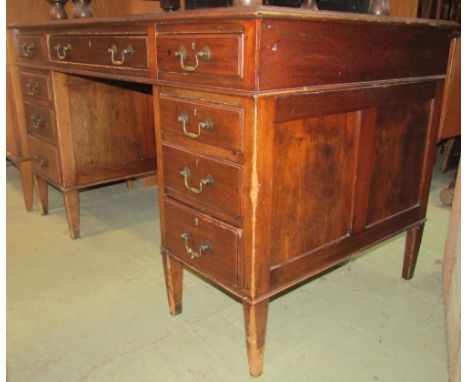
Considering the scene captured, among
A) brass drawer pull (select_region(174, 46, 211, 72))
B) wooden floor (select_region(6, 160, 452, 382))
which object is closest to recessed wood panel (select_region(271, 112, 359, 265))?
brass drawer pull (select_region(174, 46, 211, 72))

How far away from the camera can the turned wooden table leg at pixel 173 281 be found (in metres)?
1.48

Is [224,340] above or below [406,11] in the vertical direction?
below

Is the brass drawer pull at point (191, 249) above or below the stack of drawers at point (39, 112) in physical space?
below

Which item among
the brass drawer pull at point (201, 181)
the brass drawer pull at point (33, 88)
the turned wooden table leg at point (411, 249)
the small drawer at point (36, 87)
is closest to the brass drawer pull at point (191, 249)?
the brass drawer pull at point (201, 181)

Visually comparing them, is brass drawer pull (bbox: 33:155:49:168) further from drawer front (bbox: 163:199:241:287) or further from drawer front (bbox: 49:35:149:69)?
drawer front (bbox: 163:199:241:287)

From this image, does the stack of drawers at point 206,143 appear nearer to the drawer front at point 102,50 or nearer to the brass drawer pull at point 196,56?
the brass drawer pull at point 196,56

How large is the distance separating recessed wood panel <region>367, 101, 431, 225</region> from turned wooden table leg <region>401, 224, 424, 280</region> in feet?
0.47

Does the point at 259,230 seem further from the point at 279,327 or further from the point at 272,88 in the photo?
the point at 279,327

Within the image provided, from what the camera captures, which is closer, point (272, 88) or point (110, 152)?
point (272, 88)

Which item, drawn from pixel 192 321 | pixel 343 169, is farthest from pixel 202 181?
pixel 192 321

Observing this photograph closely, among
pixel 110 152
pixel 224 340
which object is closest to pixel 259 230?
pixel 224 340

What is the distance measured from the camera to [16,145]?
7.79 ft

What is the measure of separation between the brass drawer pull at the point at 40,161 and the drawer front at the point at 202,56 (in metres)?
1.18

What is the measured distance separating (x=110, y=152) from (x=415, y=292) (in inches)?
58.8
